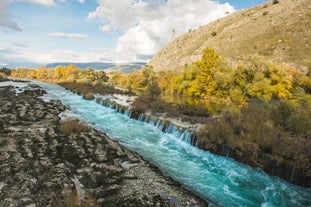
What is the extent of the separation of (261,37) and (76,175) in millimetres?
86495

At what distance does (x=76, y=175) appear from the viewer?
10.4 meters

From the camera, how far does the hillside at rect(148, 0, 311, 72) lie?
6428cm

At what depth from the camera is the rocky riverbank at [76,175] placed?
8391mm

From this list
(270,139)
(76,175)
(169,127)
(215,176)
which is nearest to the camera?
(76,175)

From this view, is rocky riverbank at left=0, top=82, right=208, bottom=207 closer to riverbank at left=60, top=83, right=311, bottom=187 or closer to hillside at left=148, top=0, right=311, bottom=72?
riverbank at left=60, top=83, right=311, bottom=187

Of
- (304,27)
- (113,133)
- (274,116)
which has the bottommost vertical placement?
(113,133)

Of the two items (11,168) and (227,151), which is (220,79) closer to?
(227,151)

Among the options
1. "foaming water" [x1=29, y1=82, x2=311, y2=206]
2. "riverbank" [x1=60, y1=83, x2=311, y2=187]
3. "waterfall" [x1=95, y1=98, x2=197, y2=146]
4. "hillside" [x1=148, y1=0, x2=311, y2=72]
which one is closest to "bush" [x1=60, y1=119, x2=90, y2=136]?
"foaming water" [x1=29, y1=82, x2=311, y2=206]

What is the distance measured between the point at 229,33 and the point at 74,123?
95.9 metres

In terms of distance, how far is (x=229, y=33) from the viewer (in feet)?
323

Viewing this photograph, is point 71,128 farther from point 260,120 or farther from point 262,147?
point 260,120

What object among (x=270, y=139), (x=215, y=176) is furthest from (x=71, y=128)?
(x=270, y=139)

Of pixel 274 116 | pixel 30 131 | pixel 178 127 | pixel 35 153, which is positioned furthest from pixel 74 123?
pixel 274 116

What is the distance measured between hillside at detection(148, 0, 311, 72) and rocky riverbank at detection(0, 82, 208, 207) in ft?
184
